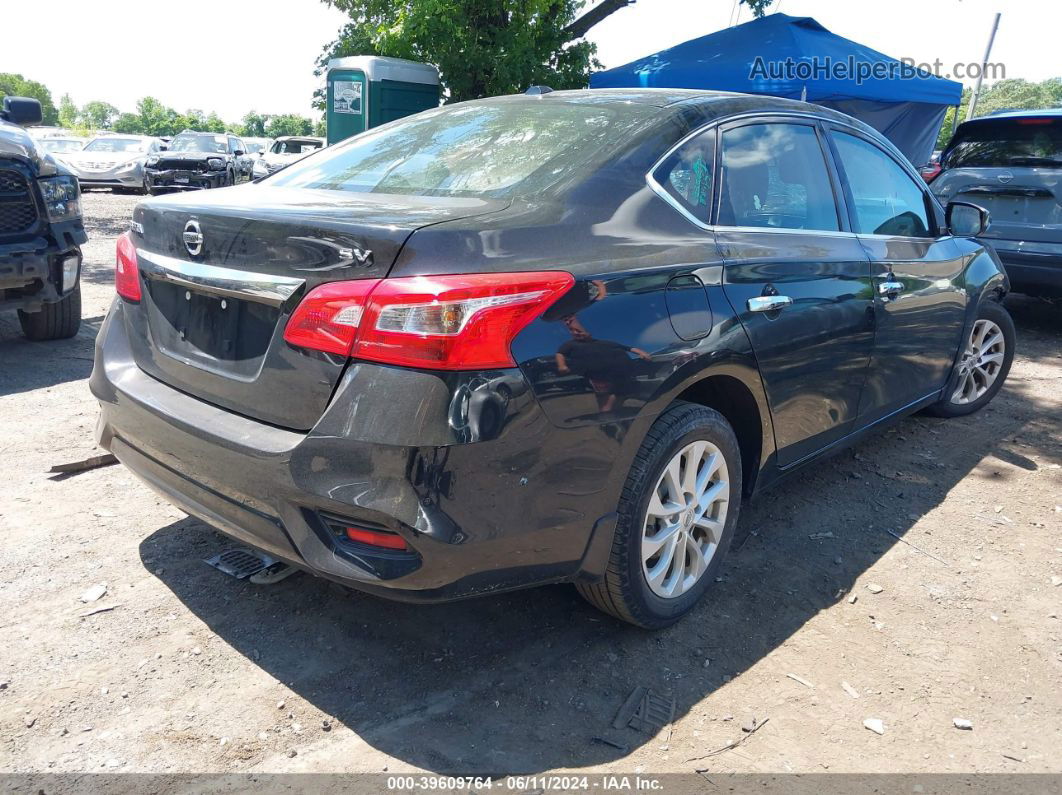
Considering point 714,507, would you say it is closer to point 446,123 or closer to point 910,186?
point 446,123

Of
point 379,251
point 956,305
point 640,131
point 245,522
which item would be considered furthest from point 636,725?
point 956,305

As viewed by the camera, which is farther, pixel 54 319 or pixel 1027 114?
pixel 1027 114

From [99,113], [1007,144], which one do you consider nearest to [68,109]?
[99,113]

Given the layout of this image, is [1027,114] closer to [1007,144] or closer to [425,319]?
[1007,144]

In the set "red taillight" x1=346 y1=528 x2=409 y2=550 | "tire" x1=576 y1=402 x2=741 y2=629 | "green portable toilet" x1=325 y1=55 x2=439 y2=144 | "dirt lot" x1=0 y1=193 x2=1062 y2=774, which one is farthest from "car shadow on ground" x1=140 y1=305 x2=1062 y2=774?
"green portable toilet" x1=325 y1=55 x2=439 y2=144

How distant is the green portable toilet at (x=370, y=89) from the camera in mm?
12297

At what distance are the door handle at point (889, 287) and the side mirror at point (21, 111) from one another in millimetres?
5775

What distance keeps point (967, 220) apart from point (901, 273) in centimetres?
108

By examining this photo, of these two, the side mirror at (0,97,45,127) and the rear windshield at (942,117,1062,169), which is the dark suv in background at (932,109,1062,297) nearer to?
the rear windshield at (942,117,1062,169)

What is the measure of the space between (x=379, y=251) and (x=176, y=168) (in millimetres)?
20378

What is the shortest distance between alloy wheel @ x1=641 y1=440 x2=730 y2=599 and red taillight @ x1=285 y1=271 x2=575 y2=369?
759 mm

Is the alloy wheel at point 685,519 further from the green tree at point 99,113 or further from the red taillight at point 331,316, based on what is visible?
the green tree at point 99,113

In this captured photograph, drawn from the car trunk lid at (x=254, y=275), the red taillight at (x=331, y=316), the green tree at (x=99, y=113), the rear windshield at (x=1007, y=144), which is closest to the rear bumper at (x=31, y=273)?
the car trunk lid at (x=254, y=275)

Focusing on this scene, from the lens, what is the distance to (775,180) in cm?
318
